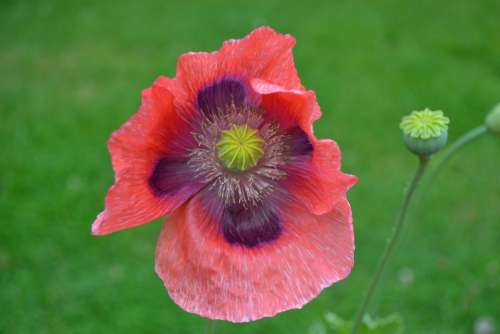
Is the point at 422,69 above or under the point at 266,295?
under

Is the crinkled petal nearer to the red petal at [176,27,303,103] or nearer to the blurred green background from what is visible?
the red petal at [176,27,303,103]

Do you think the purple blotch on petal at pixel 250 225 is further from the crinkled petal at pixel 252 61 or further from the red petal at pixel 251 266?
the crinkled petal at pixel 252 61

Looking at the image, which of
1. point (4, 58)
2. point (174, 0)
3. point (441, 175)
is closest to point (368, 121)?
point (441, 175)

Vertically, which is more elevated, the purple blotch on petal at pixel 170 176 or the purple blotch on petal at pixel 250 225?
Result: the purple blotch on petal at pixel 170 176

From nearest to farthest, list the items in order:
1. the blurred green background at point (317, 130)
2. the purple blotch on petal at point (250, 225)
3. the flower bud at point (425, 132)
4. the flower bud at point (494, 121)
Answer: the flower bud at point (425, 132)
the purple blotch on petal at point (250, 225)
the flower bud at point (494, 121)
the blurred green background at point (317, 130)

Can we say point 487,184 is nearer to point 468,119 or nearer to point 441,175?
point 441,175

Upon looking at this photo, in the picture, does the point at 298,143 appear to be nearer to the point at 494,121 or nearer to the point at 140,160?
the point at 140,160

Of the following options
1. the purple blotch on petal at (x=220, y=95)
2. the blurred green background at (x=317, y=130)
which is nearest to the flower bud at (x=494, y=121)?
the purple blotch on petal at (x=220, y=95)

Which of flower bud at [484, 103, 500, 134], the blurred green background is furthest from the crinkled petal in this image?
the blurred green background
